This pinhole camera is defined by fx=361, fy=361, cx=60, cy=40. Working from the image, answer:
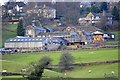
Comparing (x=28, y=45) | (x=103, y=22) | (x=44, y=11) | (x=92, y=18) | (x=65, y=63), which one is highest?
(x=44, y=11)

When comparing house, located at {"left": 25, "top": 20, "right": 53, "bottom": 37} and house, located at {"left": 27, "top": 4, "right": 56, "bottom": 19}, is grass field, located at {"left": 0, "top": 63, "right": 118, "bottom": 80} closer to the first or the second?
house, located at {"left": 25, "top": 20, "right": 53, "bottom": 37}

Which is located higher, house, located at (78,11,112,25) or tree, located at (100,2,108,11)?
tree, located at (100,2,108,11)

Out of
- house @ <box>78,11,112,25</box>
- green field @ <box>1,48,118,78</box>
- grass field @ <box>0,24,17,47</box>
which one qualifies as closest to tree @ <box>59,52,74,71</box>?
green field @ <box>1,48,118,78</box>

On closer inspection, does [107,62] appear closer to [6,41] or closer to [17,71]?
[17,71]

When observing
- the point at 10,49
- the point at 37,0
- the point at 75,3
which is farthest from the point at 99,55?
the point at 37,0

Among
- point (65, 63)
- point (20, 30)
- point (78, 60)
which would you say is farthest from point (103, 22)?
point (65, 63)

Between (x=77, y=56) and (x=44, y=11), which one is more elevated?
(x=44, y=11)

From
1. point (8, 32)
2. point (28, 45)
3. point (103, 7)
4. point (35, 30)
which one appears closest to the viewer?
point (28, 45)

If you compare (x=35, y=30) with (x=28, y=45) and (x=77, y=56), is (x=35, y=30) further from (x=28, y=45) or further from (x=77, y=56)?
(x=77, y=56)
